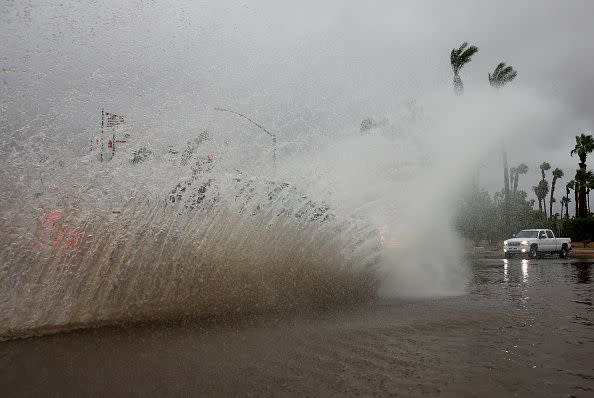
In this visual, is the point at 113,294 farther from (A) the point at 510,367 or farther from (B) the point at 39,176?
(A) the point at 510,367

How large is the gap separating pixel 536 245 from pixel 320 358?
83.8 feet

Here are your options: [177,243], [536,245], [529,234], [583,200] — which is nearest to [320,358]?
[177,243]

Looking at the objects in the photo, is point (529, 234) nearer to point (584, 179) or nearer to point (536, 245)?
point (536, 245)

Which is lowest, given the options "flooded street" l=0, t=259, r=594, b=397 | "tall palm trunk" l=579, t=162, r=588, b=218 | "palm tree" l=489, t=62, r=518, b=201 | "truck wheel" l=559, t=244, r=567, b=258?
"flooded street" l=0, t=259, r=594, b=397

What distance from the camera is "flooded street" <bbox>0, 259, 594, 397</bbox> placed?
10.5ft

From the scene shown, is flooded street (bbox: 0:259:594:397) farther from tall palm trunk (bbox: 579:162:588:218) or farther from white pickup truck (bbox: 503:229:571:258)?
tall palm trunk (bbox: 579:162:588:218)

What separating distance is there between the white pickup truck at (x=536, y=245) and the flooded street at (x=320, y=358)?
21980mm

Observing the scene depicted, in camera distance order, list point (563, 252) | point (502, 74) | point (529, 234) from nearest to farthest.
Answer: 1. point (563, 252)
2. point (529, 234)
3. point (502, 74)

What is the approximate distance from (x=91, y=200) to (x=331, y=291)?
11.3 ft

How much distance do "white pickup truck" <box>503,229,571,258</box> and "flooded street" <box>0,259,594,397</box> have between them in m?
22.0

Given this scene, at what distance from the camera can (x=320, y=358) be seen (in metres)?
3.90

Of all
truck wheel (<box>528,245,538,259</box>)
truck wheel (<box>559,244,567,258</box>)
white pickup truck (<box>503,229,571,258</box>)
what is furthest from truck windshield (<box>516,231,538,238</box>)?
truck wheel (<box>559,244,567,258</box>)

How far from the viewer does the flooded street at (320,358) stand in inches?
126

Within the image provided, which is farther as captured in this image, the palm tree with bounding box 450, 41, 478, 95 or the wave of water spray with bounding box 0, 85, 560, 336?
the palm tree with bounding box 450, 41, 478, 95
